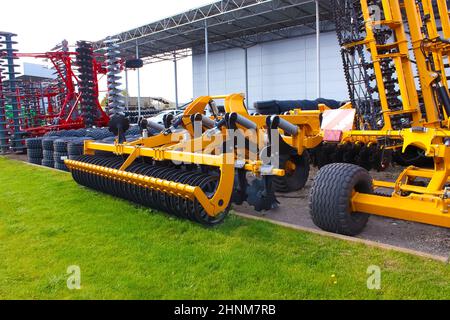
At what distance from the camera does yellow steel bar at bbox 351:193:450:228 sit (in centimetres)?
367

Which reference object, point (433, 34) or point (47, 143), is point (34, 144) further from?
point (433, 34)

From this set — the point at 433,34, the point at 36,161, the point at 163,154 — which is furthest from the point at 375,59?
the point at 36,161

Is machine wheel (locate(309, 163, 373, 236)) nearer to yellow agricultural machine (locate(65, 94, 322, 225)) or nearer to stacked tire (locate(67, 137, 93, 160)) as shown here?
yellow agricultural machine (locate(65, 94, 322, 225))

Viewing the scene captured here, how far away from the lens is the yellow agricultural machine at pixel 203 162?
4383mm

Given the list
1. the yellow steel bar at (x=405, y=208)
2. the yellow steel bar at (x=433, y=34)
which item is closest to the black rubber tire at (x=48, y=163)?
the yellow steel bar at (x=405, y=208)

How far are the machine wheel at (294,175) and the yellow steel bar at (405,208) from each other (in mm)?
2372

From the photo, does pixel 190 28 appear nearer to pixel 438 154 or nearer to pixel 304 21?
pixel 304 21

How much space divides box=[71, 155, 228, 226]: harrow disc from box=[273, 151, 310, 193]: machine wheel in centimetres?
189

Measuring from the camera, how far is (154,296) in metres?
3.01

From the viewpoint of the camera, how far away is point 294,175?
6.58 m

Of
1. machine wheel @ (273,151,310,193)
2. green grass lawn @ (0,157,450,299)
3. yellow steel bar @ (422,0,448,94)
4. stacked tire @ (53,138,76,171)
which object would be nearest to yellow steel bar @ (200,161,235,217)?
green grass lawn @ (0,157,450,299)

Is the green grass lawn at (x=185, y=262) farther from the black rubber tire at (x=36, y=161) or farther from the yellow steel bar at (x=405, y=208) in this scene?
the black rubber tire at (x=36, y=161)

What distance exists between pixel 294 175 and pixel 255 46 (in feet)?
72.6

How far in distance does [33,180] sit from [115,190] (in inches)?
120
